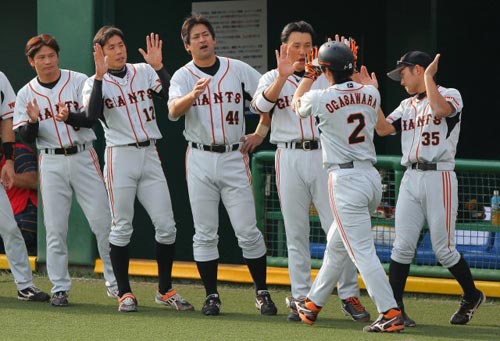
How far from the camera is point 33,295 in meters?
7.45

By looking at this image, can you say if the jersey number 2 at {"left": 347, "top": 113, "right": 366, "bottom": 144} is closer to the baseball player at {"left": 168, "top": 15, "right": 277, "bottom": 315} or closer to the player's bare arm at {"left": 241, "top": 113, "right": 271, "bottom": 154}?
the player's bare arm at {"left": 241, "top": 113, "right": 271, "bottom": 154}

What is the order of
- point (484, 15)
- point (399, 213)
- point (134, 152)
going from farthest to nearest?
point (484, 15)
point (134, 152)
point (399, 213)

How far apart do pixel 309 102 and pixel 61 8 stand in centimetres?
299

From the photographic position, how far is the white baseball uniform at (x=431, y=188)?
21.4 ft

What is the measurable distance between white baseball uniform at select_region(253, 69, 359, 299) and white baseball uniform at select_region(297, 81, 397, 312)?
46 centimetres

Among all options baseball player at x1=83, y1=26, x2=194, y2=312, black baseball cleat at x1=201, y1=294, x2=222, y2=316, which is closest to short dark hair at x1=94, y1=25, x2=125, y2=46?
baseball player at x1=83, y1=26, x2=194, y2=312

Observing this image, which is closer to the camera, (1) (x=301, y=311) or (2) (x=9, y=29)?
(1) (x=301, y=311)

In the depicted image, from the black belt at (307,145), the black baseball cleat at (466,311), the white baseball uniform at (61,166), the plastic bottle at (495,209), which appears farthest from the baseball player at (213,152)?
the plastic bottle at (495,209)

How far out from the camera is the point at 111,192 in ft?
23.3

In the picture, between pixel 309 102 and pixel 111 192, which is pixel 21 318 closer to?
pixel 111 192

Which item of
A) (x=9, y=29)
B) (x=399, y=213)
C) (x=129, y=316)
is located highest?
(x=9, y=29)

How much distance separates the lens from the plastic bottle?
7398 mm

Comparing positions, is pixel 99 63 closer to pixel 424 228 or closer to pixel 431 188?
pixel 431 188

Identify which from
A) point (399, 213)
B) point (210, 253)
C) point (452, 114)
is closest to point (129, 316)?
point (210, 253)
